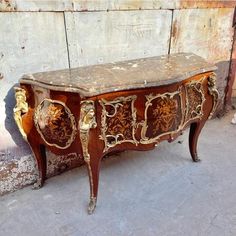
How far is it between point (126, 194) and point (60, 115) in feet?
2.12

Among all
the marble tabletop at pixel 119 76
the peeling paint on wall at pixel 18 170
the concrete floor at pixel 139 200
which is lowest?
the concrete floor at pixel 139 200

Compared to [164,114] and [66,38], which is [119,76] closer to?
[164,114]

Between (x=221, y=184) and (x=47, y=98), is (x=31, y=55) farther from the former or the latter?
(x=221, y=184)

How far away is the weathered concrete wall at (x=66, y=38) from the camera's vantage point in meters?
1.63

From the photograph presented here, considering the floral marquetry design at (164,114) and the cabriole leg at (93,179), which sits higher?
the floral marquetry design at (164,114)

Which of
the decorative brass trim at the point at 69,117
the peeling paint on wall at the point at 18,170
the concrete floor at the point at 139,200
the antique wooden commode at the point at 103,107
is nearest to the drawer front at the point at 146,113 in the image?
the antique wooden commode at the point at 103,107

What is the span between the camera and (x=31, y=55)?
1.70m

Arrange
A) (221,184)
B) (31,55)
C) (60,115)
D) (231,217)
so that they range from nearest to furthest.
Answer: (60,115)
(231,217)
(31,55)
(221,184)

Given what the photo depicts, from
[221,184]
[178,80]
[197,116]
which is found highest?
[178,80]

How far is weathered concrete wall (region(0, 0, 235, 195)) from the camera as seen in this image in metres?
1.63

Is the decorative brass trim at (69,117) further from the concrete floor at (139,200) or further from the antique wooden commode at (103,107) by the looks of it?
the concrete floor at (139,200)

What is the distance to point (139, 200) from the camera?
5.59ft

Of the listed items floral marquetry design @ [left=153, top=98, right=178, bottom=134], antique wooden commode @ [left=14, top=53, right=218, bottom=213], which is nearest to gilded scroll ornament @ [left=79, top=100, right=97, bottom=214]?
antique wooden commode @ [left=14, top=53, right=218, bottom=213]

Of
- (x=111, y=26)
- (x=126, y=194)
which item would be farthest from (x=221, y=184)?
(x=111, y=26)
